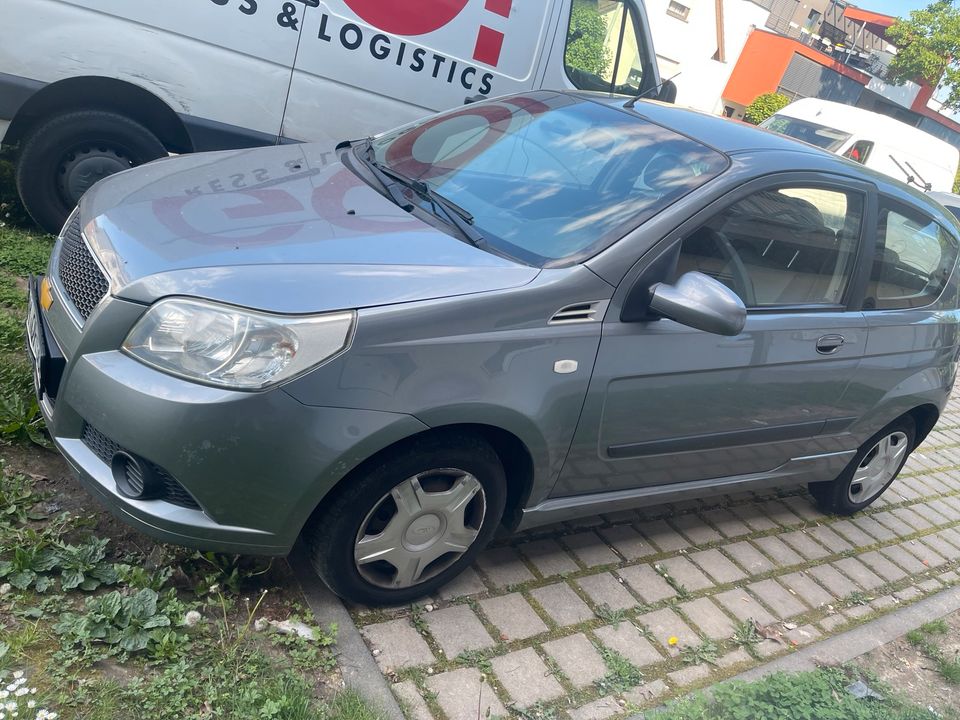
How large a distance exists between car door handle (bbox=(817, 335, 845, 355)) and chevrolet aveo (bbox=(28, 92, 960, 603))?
13 millimetres

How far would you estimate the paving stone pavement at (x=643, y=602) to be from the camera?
8.89 feet

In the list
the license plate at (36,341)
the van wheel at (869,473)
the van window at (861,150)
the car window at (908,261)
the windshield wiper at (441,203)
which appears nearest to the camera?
the license plate at (36,341)

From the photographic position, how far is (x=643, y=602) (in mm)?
3363

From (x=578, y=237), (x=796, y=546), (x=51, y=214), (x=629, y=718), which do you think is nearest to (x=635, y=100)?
(x=578, y=237)

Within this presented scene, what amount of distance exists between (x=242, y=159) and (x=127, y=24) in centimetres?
179

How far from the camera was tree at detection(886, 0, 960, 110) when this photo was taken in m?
36.6

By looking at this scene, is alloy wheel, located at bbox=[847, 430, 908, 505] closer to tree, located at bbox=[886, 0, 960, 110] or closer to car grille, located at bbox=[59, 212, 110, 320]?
car grille, located at bbox=[59, 212, 110, 320]

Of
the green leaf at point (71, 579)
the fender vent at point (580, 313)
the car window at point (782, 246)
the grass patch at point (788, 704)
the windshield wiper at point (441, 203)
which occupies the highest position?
the car window at point (782, 246)

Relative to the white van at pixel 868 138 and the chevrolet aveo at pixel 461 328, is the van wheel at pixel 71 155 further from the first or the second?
the white van at pixel 868 138

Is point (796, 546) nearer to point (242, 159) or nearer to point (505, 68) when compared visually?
point (242, 159)

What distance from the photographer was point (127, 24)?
14.9 feet

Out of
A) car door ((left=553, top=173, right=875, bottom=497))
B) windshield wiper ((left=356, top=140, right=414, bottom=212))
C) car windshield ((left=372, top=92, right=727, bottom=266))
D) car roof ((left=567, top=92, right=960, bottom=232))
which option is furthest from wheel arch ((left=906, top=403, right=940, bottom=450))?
windshield wiper ((left=356, top=140, right=414, bottom=212))

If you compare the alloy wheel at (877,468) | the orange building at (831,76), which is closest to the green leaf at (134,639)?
the alloy wheel at (877,468)

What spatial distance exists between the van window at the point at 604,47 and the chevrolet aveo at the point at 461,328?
90.7 inches
